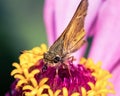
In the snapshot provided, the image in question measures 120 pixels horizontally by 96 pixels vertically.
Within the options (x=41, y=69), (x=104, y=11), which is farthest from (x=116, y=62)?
(x=41, y=69)

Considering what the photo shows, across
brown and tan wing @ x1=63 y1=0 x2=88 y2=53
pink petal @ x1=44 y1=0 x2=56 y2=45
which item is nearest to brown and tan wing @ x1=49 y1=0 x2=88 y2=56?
brown and tan wing @ x1=63 y1=0 x2=88 y2=53

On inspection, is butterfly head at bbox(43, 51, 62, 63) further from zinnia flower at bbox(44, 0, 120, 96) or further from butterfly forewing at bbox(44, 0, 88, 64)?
zinnia flower at bbox(44, 0, 120, 96)

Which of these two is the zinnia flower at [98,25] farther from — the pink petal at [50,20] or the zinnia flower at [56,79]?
the zinnia flower at [56,79]

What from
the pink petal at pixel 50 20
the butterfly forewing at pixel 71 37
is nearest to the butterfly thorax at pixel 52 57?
the butterfly forewing at pixel 71 37

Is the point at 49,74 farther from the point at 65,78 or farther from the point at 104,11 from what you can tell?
the point at 104,11

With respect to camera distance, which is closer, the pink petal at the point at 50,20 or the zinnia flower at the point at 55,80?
the zinnia flower at the point at 55,80

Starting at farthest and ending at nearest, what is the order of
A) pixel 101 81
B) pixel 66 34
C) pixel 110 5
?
1. pixel 110 5
2. pixel 101 81
3. pixel 66 34

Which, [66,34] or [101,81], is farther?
[101,81]
